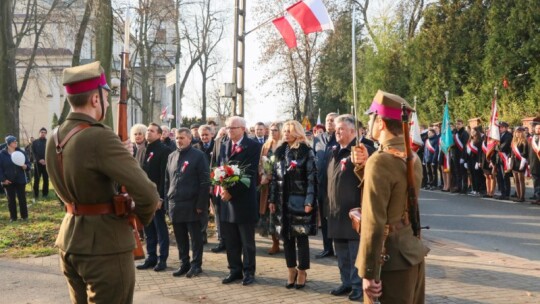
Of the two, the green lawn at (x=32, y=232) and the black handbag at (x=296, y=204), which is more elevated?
the black handbag at (x=296, y=204)

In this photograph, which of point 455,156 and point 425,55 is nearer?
point 455,156

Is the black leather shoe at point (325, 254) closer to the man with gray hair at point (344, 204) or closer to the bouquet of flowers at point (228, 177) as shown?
the man with gray hair at point (344, 204)

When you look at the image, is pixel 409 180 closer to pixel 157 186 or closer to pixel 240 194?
pixel 240 194

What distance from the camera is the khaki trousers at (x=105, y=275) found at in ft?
11.6

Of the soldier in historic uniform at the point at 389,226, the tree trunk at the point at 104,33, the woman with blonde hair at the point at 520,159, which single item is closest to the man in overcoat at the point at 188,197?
the soldier in historic uniform at the point at 389,226

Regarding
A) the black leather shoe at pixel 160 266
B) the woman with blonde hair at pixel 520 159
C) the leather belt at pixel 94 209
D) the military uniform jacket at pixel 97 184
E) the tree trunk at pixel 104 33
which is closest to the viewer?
the military uniform jacket at pixel 97 184

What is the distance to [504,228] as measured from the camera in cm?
1123

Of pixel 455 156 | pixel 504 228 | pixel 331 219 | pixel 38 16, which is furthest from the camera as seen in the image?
pixel 38 16

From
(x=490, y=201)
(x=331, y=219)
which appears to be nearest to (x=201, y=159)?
(x=331, y=219)

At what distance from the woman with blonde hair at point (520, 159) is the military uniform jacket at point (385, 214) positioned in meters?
12.9

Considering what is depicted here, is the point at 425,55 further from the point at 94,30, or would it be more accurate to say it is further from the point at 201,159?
the point at 201,159

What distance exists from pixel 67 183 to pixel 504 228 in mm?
9724

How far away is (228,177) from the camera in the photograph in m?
7.38

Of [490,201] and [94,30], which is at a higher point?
[94,30]
